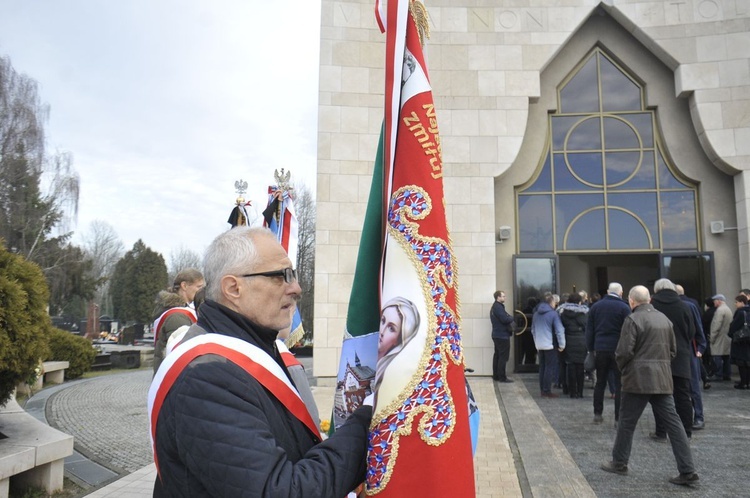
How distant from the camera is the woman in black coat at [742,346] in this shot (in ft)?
32.4

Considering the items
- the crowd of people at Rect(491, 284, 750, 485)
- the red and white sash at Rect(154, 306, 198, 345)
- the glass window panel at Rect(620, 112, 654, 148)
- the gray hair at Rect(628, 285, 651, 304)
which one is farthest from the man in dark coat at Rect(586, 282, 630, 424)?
the glass window panel at Rect(620, 112, 654, 148)

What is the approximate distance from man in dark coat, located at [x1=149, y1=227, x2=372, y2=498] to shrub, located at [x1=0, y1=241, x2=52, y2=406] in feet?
12.3

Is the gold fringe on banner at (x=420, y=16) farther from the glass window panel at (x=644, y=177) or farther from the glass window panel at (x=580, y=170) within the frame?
the glass window panel at (x=644, y=177)

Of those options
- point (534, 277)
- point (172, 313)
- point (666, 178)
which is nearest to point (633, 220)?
point (666, 178)

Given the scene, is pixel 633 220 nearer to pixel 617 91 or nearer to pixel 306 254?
pixel 617 91

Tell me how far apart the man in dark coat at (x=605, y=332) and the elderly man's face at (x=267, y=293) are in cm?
677

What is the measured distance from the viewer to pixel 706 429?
7273mm

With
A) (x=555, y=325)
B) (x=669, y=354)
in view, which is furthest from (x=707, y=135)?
(x=669, y=354)

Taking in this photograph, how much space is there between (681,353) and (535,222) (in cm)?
723

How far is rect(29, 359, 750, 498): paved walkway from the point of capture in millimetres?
5184

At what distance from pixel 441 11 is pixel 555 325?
7.79 metres

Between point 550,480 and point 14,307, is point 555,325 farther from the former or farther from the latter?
point 14,307

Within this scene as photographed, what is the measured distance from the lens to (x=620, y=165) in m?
13.2

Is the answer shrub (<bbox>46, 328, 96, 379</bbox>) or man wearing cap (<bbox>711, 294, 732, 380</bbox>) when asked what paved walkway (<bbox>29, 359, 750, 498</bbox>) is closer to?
man wearing cap (<bbox>711, 294, 732, 380</bbox>)
